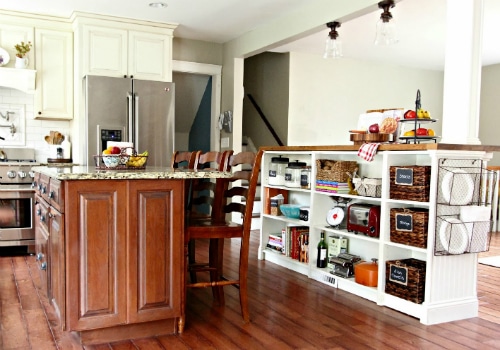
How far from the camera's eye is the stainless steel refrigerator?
16.4 feet

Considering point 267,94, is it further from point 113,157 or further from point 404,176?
point 113,157

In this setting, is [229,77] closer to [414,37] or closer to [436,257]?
[414,37]

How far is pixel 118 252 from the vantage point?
2486 mm

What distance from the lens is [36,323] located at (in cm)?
284

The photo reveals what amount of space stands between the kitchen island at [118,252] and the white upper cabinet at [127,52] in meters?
2.79

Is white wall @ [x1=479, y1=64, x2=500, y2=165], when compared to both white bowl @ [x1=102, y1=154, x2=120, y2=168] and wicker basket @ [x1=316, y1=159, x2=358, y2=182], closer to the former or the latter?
wicker basket @ [x1=316, y1=159, x2=358, y2=182]

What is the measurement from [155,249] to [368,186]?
1649 millimetres

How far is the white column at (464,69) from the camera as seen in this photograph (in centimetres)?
305

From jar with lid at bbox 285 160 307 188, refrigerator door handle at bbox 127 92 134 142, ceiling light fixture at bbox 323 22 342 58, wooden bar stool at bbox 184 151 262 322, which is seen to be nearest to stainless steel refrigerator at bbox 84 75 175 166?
refrigerator door handle at bbox 127 92 134 142

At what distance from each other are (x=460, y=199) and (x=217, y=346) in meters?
1.72

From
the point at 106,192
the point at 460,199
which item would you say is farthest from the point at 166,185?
the point at 460,199

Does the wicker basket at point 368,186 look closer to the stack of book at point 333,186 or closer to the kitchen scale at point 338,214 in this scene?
the stack of book at point 333,186

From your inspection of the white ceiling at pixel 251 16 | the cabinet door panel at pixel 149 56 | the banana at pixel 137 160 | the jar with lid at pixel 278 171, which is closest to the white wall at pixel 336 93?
the white ceiling at pixel 251 16

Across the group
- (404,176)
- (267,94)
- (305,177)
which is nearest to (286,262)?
(305,177)
